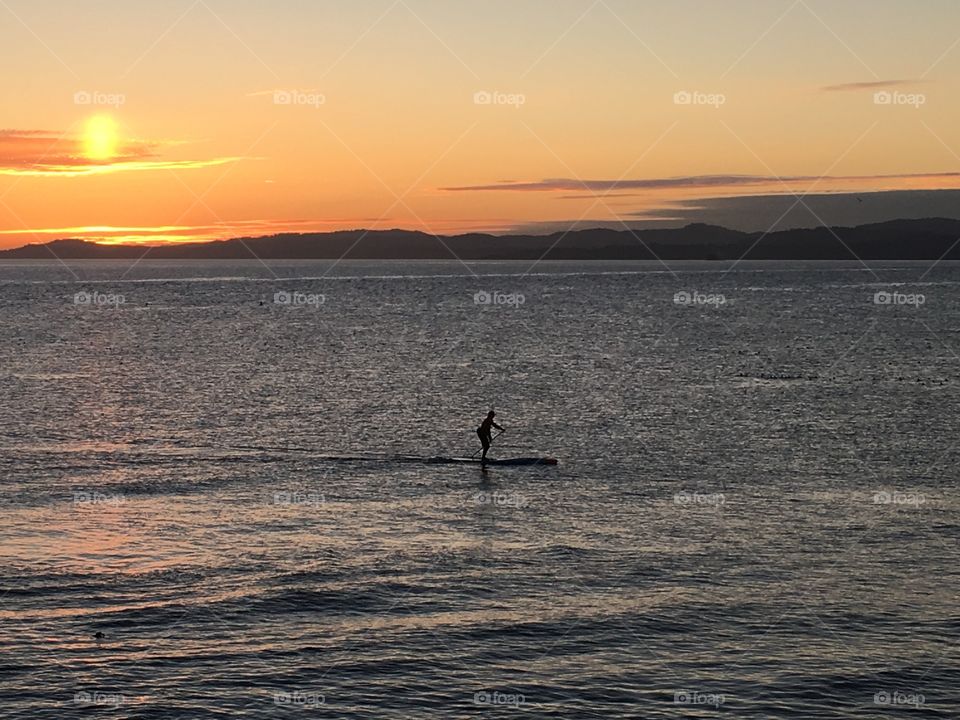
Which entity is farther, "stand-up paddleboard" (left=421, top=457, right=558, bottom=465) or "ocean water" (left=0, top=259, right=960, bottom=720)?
"stand-up paddleboard" (left=421, top=457, right=558, bottom=465)

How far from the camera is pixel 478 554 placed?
3125cm

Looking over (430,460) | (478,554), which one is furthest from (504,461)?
(478,554)

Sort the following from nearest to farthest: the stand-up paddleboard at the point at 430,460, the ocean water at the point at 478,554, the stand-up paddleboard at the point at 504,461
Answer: the ocean water at the point at 478,554, the stand-up paddleboard at the point at 504,461, the stand-up paddleboard at the point at 430,460

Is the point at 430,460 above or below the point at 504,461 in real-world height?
above

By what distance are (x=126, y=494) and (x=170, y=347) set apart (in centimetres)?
7551

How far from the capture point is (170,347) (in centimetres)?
11156

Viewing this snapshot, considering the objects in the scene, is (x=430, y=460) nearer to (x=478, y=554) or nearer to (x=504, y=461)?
(x=504, y=461)

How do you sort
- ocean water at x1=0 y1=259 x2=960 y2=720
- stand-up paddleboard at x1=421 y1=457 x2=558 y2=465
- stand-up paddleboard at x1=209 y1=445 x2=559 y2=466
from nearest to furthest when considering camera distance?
ocean water at x1=0 y1=259 x2=960 y2=720 → stand-up paddleboard at x1=421 y1=457 x2=558 y2=465 → stand-up paddleboard at x1=209 y1=445 x2=559 y2=466

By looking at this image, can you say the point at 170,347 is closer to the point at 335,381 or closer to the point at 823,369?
the point at 335,381

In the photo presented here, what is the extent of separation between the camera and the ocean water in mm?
22531

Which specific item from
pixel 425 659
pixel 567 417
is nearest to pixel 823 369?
pixel 567 417

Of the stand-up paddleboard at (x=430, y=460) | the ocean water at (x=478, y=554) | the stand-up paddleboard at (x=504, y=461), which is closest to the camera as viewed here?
the ocean water at (x=478, y=554)

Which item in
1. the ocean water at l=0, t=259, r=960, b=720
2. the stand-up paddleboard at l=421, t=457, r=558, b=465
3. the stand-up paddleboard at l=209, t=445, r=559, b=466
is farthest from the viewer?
the stand-up paddleboard at l=209, t=445, r=559, b=466

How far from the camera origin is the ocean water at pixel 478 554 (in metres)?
22.5
